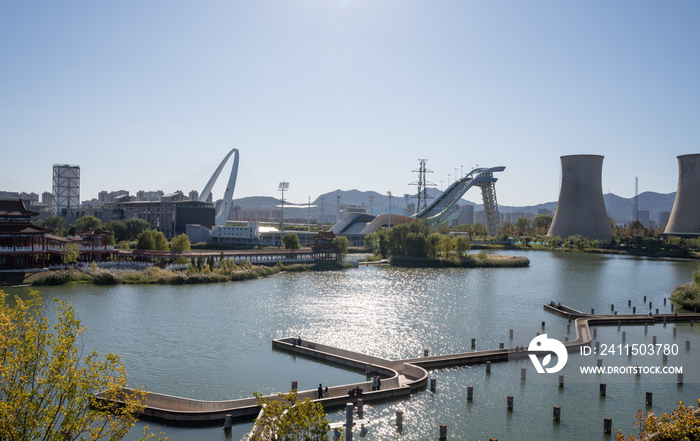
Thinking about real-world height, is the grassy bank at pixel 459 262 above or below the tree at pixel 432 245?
below

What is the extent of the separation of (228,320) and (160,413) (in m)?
13.3

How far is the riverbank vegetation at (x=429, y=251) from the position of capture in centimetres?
6194

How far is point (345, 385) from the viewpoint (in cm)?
1642

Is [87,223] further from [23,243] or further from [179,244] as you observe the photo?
[23,243]

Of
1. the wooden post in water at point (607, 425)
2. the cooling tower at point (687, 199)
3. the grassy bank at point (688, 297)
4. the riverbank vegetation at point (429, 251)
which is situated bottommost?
the wooden post in water at point (607, 425)

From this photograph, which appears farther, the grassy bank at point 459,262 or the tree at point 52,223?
the tree at point 52,223

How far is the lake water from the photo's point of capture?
51.0 feet

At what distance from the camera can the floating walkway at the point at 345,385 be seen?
576 inches

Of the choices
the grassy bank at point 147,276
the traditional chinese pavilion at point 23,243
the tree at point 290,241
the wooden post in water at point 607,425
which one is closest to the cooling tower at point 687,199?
the tree at point 290,241

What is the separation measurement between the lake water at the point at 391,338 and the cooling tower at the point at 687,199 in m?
40.1

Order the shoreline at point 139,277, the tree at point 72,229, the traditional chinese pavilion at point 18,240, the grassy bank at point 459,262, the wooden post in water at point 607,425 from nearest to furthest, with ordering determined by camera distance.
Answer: the wooden post in water at point 607,425 < the shoreline at point 139,277 < the traditional chinese pavilion at point 18,240 < the grassy bank at point 459,262 < the tree at point 72,229

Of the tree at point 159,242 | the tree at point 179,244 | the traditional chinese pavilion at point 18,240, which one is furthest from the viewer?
the tree at point 159,242

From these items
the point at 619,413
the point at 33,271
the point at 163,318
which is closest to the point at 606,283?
the point at 619,413

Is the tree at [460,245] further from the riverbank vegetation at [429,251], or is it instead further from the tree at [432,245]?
the tree at [432,245]
